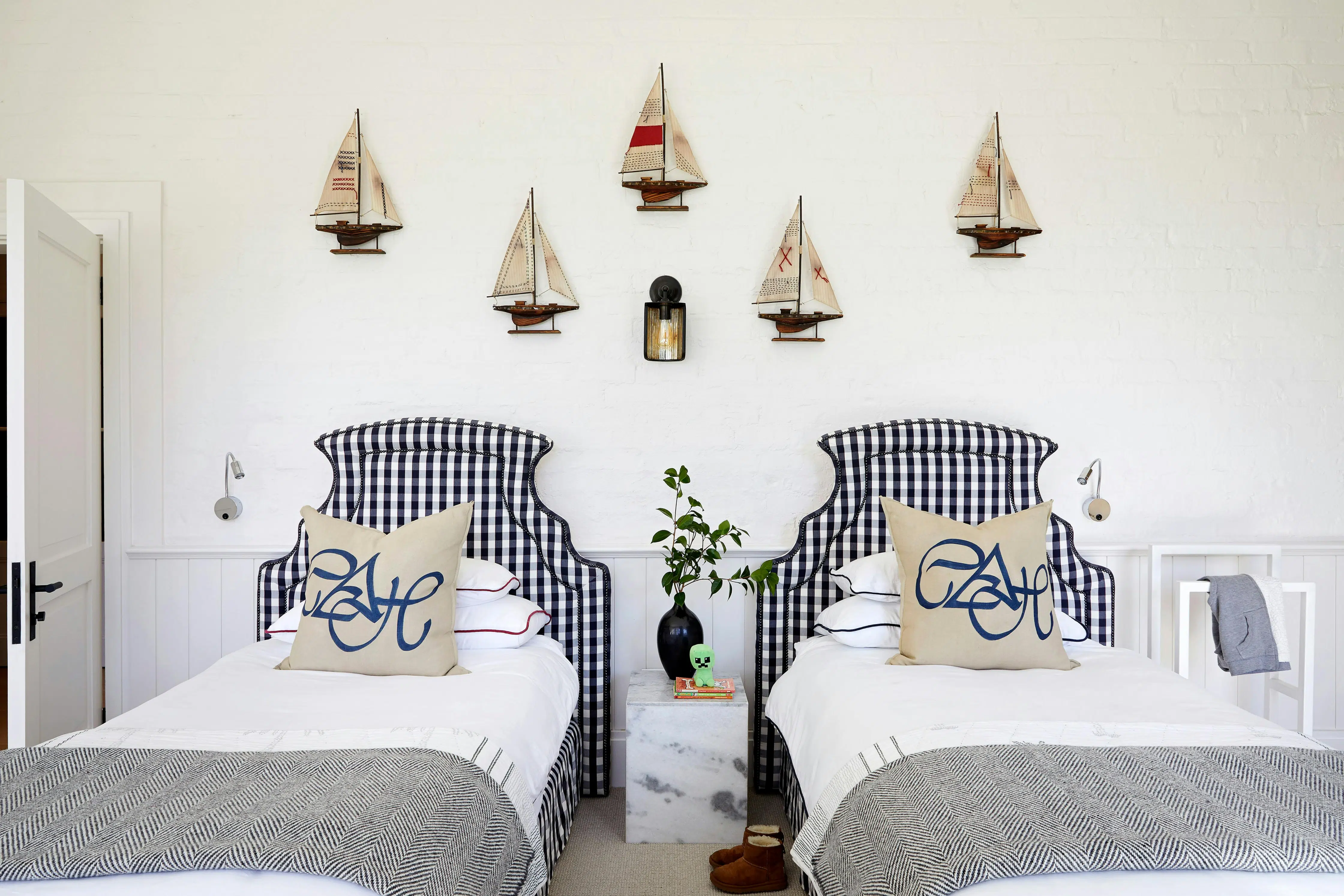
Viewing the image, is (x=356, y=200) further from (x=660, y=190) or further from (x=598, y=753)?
(x=598, y=753)

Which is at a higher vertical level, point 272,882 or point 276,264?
point 276,264

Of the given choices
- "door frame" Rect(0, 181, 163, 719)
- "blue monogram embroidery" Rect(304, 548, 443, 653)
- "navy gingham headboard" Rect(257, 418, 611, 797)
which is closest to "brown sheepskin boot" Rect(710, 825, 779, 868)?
"navy gingham headboard" Rect(257, 418, 611, 797)

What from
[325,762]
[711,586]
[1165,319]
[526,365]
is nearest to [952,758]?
[325,762]

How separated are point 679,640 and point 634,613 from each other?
35 centimetres

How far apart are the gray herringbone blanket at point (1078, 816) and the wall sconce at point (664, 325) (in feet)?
5.19

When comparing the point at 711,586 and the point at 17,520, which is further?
the point at 711,586

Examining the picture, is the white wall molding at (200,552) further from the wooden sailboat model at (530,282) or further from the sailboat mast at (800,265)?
the sailboat mast at (800,265)

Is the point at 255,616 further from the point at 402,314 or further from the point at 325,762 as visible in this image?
the point at 325,762

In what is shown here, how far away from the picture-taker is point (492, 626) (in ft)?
7.88

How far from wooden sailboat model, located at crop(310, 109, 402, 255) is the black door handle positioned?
4.19ft

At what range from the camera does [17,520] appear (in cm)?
227

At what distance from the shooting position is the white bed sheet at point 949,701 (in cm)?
180

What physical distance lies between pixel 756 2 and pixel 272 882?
2830 millimetres

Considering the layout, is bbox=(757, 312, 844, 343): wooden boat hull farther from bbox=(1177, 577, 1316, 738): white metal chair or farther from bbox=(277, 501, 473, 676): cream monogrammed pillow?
bbox=(1177, 577, 1316, 738): white metal chair
